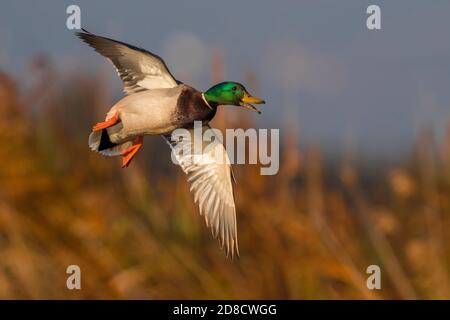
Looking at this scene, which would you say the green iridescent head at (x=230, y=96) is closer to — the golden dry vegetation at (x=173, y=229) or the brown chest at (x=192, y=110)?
the brown chest at (x=192, y=110)

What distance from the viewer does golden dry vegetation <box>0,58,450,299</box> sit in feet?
14.3

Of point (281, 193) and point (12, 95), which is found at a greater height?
point (12, 95)

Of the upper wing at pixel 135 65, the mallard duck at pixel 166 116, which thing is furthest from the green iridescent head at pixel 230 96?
A: the upper wing at pixel 135 65

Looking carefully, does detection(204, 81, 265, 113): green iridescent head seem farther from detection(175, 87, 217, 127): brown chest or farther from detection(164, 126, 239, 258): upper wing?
detection(164, 126, 239, 258): upper wing

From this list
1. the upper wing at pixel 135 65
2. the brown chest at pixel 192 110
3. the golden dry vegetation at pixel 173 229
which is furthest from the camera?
the golden dry vegetation at pixel 173 229

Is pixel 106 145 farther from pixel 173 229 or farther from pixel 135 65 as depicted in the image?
pixel 173 229

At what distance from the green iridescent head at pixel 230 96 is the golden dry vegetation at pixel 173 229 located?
271 centimetres

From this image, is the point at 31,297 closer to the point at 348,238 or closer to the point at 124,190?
the point at 124,190

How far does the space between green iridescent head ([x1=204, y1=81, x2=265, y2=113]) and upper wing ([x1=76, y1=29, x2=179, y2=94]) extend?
0.13 meters

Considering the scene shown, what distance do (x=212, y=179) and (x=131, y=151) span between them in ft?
1.41

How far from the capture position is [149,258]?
4.64 metres

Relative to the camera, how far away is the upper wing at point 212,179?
5.46 ft
